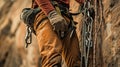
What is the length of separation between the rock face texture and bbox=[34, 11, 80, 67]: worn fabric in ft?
1.37

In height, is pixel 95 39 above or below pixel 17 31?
above

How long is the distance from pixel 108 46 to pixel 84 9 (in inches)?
23.5

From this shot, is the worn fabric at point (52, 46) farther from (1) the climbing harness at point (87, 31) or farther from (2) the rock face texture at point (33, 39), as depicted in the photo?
(2) the rock face texture at point (33, 39)

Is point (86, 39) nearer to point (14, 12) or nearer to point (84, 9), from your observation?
point (84, 9)

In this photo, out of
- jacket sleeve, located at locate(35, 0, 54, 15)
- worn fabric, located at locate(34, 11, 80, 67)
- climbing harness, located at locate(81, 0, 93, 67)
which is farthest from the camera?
climbing harness, located at locate(81, 0, 93, 67)

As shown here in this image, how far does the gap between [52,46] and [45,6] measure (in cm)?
51

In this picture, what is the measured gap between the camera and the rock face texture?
504 cm

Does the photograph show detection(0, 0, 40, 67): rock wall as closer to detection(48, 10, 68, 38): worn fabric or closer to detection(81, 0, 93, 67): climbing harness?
detection(81, 0, 93, 67): climbing harness

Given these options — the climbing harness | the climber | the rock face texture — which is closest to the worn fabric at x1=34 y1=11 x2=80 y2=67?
the climber

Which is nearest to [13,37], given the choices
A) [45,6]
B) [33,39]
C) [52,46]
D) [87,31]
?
[33,39]

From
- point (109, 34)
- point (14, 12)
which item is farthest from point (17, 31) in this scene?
point (109, 34)

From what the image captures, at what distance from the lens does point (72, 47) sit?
4469mm

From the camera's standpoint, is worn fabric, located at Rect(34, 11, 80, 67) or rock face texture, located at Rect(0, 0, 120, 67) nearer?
worn fabric, located at Rect(34, 11, 80, 67)

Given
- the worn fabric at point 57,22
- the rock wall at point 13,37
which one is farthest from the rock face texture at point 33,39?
the worn fabric at point 57,22
